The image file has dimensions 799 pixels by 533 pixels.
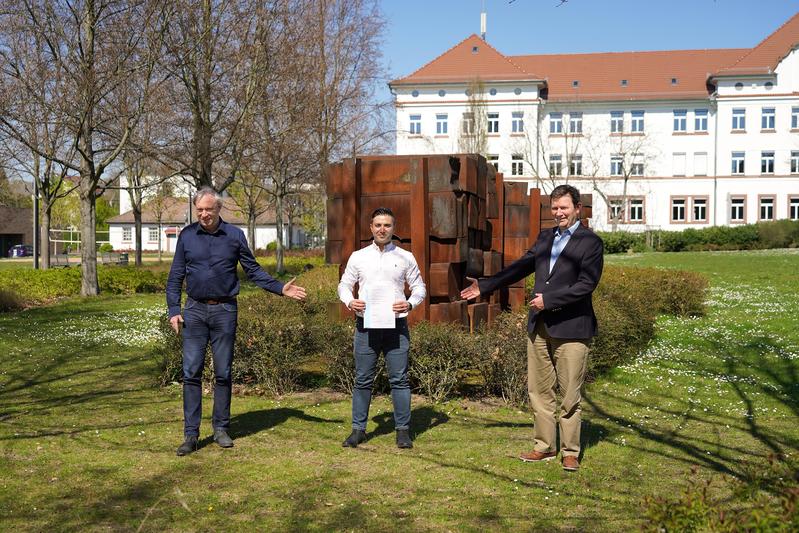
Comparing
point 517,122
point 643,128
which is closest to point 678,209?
point 643,128

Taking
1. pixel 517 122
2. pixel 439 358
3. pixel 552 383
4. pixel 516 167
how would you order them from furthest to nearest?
pixel 516 167 < pixel 517 122 < pixel 439 358 < pixel 552 383

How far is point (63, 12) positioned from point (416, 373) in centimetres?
1643

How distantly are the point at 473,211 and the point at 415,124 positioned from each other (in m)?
57.6

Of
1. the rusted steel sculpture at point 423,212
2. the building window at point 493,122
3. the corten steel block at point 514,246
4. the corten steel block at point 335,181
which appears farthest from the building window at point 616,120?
the corten steel block at point 335,181

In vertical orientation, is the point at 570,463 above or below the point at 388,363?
below

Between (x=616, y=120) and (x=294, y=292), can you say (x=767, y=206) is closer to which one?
(x=616, y=120)

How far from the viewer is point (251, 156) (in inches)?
1033

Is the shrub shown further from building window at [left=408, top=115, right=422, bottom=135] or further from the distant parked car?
the distant parked car

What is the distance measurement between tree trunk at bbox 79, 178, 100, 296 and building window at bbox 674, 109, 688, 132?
5296 cm

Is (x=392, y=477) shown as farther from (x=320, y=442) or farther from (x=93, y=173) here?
(x=93, y=173)

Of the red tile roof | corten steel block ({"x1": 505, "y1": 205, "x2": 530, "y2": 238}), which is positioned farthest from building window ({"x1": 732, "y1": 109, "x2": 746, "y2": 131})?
corten steel block ({"x1": 505, "y1": 205, "x2": 530, "y2": 238})

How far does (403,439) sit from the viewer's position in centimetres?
643

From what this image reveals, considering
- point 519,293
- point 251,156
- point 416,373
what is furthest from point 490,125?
point 416,373

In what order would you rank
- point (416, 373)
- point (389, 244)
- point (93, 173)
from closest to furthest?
point (389, 244) < point (416, 373) < point (93, 173)
